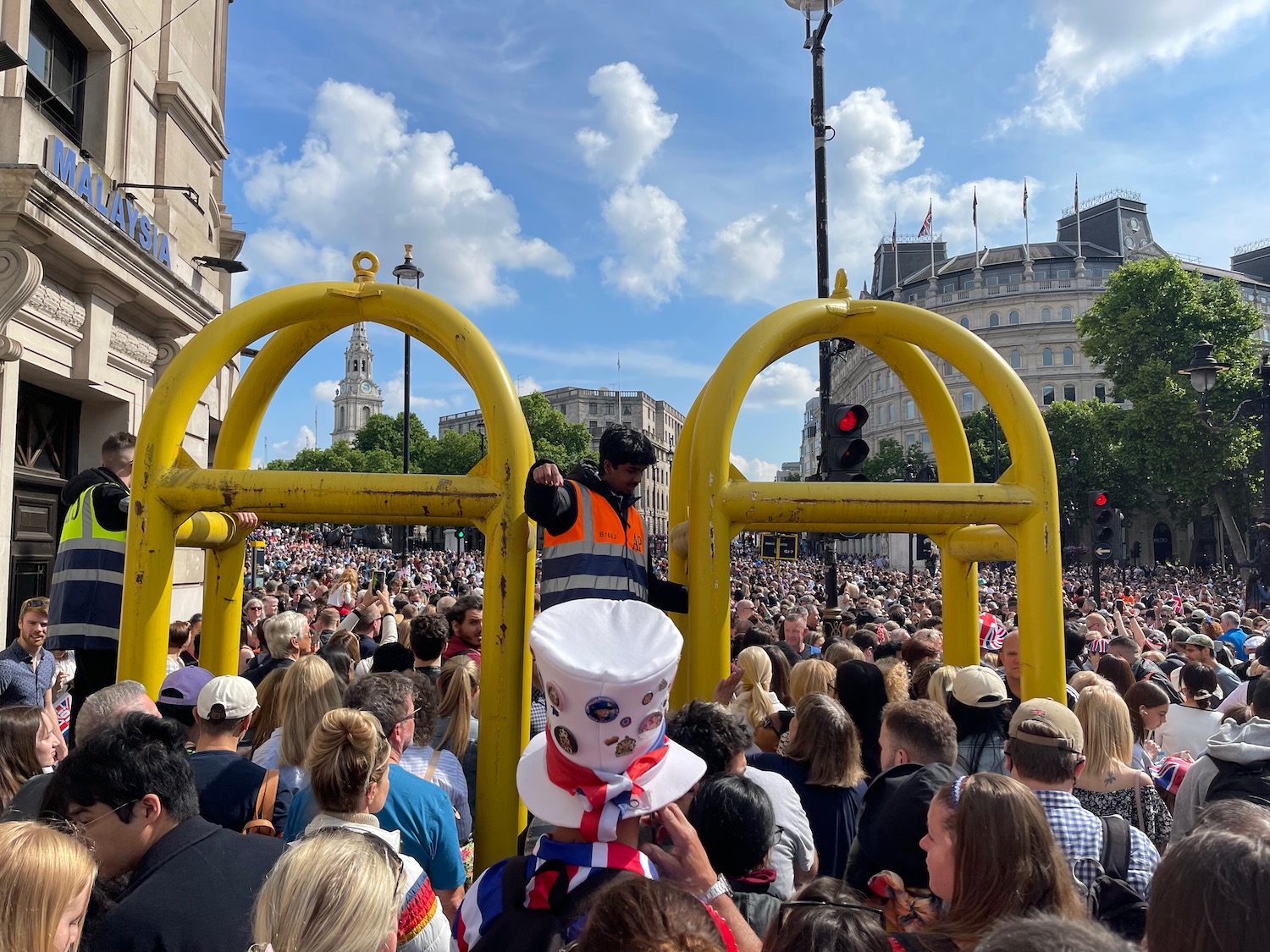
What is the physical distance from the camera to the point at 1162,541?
203 feet

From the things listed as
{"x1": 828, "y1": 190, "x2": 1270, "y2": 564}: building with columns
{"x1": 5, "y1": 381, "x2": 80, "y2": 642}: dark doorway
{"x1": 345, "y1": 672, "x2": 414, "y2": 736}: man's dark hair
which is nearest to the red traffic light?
{"x1": 345, "y1": 672, "x2": 414, "y2": 736}: man's dark hair

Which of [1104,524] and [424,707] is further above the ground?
[1104,524]

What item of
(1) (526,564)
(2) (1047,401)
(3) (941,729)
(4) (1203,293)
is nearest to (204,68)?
(1) (526,564)

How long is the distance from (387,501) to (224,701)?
4.15 ft

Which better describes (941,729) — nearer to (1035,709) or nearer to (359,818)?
(1035,709)

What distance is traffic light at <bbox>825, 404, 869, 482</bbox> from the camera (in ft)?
22.3

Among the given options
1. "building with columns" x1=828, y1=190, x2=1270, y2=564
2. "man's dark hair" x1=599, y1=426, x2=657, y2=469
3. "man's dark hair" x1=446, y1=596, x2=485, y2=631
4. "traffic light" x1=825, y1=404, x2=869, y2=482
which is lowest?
"man's dark hair" x1=446, y1=596, x2=485, y2=631

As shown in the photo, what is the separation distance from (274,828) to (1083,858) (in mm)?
2749

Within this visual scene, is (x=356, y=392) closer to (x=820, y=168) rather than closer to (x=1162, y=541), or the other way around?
(x=1162, y=541)

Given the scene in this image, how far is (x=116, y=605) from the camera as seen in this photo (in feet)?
16.0

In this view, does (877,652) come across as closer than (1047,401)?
Yes

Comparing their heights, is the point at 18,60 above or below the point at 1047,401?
below

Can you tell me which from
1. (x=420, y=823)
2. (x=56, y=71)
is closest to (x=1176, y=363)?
(x=56, y=71)

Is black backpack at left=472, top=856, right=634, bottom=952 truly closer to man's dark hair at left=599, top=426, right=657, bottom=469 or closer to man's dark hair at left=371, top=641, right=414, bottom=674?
man's dark hair at left=599, top=426, right=657, bottom=469
